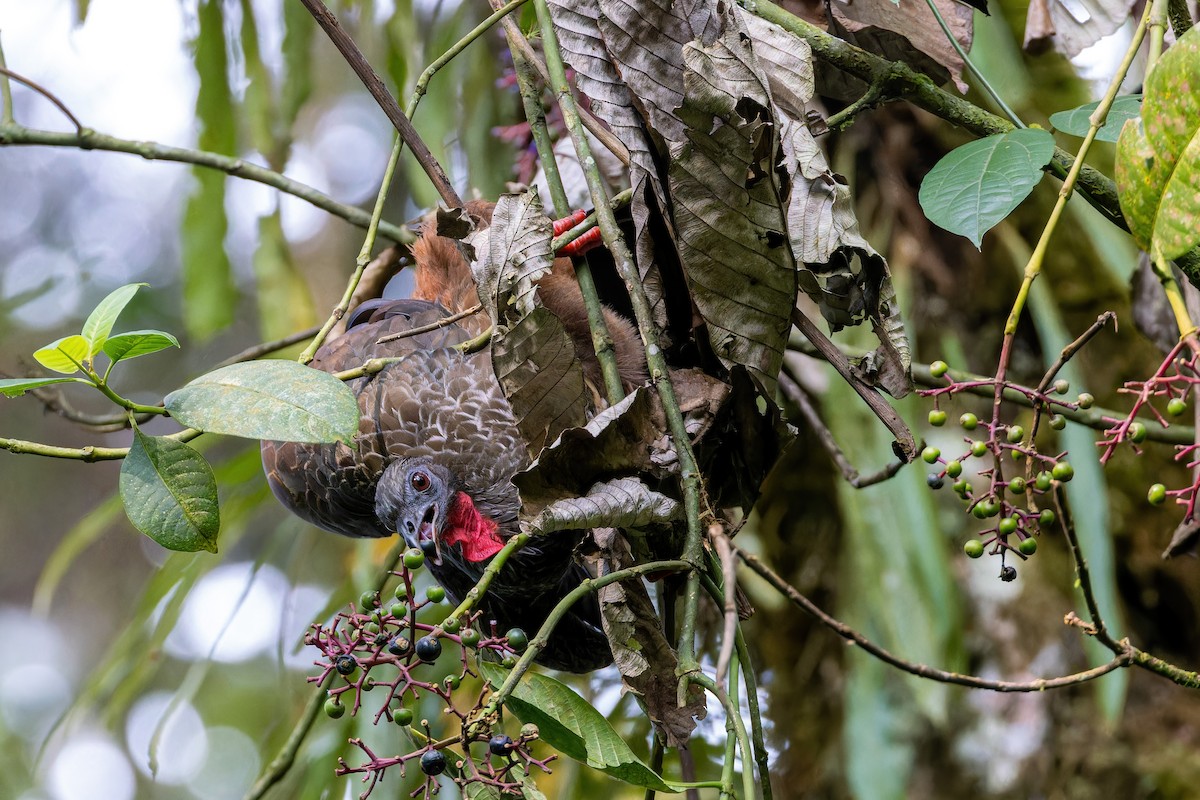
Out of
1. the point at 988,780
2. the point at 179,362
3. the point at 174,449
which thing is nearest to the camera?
the point at 174,449

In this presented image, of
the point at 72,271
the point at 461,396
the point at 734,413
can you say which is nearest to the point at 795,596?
the point at 734,413

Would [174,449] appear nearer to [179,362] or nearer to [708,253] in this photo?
[708,253]

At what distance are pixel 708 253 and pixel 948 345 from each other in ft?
3.26

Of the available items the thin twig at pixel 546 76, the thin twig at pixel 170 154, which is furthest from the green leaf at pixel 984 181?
the thin twig at pixel 170 154

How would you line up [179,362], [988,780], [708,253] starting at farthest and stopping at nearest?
[179,362] → [988,780] → [708,253]

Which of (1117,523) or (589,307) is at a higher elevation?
(1117,523)

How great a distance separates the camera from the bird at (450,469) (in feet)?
3.62

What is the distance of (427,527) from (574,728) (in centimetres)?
45

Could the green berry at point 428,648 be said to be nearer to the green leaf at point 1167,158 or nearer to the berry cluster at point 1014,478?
the berry cluster at point 1014,478

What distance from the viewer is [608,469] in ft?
2.44

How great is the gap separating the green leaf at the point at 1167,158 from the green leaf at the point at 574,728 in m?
0.44

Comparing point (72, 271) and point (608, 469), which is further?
point (72, 271)

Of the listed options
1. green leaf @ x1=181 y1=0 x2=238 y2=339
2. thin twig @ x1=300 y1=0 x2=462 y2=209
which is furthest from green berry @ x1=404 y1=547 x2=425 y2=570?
green leaf @ x1=181 y1=0 x2=238 y2=339

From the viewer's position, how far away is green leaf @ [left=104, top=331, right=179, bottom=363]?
2.23ft
